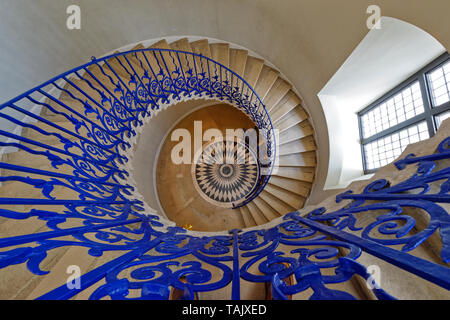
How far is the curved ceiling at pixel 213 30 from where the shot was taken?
11.1ft

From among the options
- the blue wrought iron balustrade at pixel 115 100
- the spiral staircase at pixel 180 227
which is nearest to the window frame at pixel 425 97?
the spiral staircase at pixel 180 227

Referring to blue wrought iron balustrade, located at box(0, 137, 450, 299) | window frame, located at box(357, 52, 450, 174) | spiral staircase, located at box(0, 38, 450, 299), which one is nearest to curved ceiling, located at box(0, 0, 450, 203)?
spiral staircase, located at box(0, 38, 450, 299)

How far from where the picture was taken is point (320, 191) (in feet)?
16.8

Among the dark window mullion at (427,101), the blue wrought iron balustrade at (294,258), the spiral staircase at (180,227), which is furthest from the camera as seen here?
the dark window mullion at (427,101)

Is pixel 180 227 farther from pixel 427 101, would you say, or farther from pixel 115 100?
pixel 427 101

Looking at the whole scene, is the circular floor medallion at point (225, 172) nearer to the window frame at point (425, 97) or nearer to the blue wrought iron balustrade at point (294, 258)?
the window frame at point (425, 97)

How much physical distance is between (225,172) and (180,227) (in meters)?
5.86

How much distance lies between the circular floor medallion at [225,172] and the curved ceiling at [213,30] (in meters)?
3.32

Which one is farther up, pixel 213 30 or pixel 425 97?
pixel 213 30

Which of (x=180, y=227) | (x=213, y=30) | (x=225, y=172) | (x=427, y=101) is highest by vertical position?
(x=213, y=30)

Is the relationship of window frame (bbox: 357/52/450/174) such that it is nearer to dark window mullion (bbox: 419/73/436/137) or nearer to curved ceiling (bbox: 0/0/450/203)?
dark window mullion (bbox: 419/73/436/137)

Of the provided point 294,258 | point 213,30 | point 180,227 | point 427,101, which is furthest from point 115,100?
point 427,101

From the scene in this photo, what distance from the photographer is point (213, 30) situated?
5.22 metres

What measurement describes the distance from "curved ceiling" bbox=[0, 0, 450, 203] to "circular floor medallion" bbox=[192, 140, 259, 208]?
3.32m
